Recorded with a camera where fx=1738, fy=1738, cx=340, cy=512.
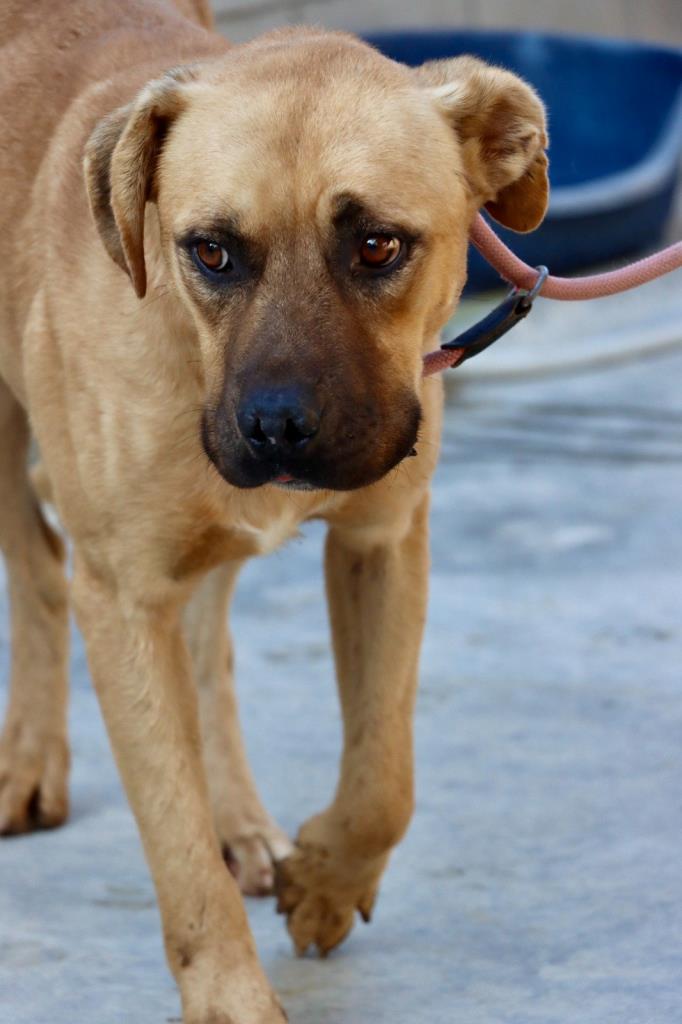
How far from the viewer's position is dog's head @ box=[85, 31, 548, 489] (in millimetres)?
2652

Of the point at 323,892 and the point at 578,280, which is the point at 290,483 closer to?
the point at 578,280

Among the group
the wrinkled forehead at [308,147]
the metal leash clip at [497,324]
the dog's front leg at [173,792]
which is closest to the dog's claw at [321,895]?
the dog's front leg at [173,792]

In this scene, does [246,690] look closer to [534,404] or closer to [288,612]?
[288,612]

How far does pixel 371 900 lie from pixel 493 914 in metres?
0.26

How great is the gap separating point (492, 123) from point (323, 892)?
4.85ft

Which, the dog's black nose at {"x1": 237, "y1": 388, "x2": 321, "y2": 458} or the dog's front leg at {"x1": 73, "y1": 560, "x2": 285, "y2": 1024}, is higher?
the dog's black nose at {"x1": 237, "y1": 388, "x2": 321, "y2": 458}

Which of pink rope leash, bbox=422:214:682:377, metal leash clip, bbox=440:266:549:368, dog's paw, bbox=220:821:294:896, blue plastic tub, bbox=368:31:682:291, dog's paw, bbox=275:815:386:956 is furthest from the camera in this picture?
blue plastic tub, bbox=368:31:682:291

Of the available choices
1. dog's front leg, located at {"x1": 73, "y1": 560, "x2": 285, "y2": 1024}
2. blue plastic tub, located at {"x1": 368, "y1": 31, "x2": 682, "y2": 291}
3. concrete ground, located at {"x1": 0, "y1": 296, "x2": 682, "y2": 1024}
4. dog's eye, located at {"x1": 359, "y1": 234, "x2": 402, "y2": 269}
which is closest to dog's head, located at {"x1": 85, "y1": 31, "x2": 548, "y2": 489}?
dog's eye, located at {"x1": 359, "y1": 234, "x2": 402, "y2": 269}

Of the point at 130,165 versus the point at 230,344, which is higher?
the point at 130,165

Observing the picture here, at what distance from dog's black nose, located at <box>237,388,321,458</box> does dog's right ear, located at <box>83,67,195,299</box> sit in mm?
428

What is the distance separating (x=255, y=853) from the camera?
151 inches

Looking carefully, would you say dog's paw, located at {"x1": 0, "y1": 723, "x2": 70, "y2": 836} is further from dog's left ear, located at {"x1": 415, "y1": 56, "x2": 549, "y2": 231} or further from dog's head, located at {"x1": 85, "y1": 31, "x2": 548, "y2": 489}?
dog's left ear, located at {"x1": 415, "y1": 56, "x2": 549, "y2": 231}

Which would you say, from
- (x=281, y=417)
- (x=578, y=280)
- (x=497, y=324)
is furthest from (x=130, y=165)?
(x=578, y=280)

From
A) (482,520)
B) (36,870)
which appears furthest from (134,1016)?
(482,520)
